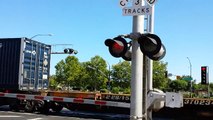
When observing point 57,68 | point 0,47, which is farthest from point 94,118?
point 57,68

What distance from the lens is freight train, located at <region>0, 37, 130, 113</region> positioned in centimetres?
1942

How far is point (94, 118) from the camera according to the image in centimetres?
1861

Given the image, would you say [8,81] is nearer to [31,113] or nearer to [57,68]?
[31,113]

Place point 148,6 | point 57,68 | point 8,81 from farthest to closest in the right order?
point 57,68 < point 8,81 < point 148,6

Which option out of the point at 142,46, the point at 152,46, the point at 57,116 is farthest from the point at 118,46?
the point at 57,116

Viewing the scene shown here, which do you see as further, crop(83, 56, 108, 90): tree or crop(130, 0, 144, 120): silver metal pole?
crop(83, 56, 108, 90): tree

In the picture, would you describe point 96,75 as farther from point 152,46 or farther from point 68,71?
point 152,46

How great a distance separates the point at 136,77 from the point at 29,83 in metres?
16.0

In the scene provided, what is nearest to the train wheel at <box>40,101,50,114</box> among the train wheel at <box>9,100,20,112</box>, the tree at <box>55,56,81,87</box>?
the train wheel at <box>9,100,20,112</box>

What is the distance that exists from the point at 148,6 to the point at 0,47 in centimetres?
1647

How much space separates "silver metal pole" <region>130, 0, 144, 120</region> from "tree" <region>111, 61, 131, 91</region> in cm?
7527

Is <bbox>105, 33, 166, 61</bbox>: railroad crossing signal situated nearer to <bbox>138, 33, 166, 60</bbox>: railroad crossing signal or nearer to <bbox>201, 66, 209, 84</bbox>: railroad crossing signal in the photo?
<bbox>138, 33, 166, 60</bbox>: railroad crossing signal

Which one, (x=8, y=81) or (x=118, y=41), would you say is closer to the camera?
(x=118, y=41)

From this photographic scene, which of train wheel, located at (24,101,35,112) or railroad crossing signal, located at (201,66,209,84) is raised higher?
railroad crossing signal, located at (201,66,209,84)
